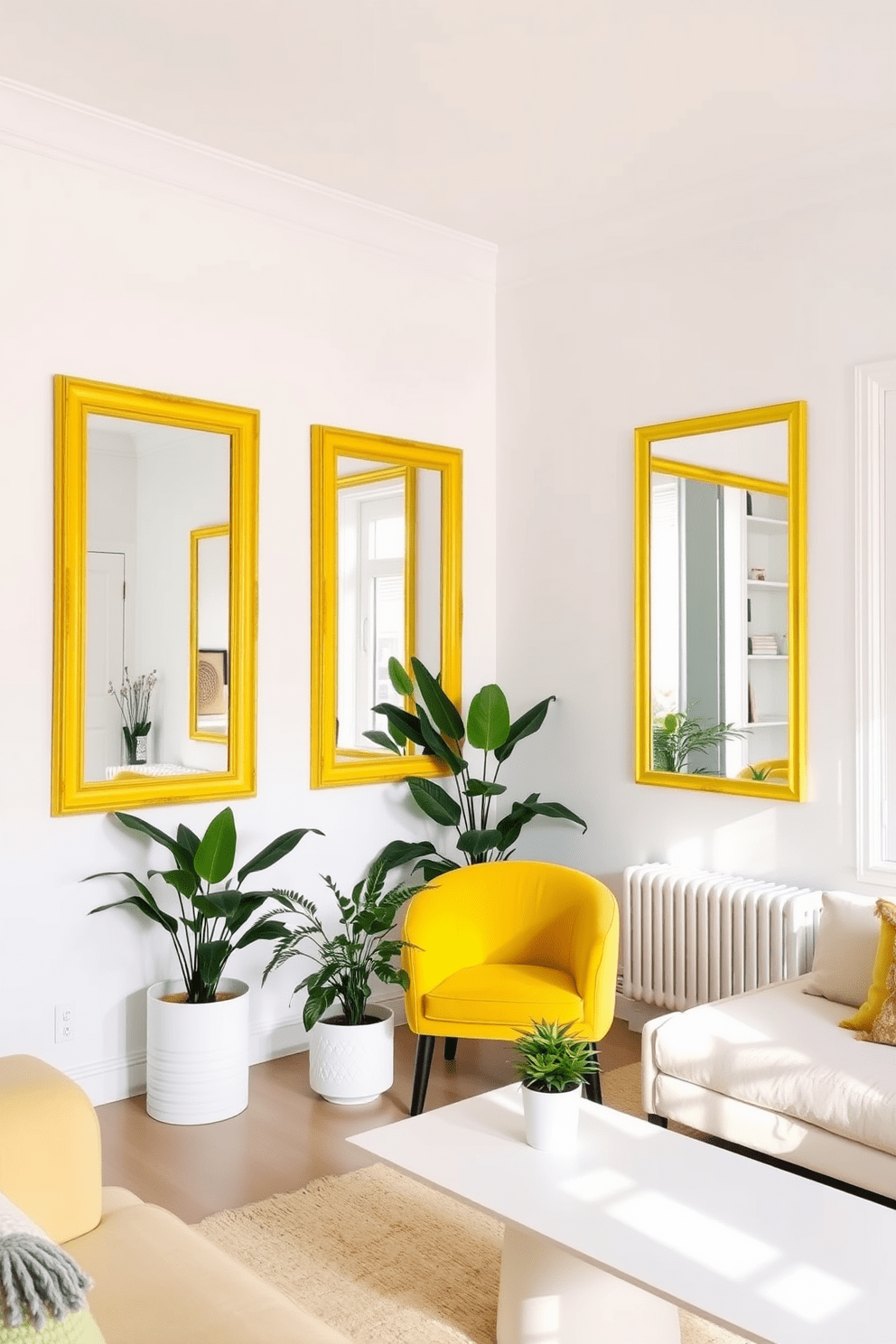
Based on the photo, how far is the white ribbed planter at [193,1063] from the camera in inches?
131

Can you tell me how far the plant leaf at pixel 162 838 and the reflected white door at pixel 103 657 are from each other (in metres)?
0.18

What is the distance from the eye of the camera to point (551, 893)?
359 centimetres

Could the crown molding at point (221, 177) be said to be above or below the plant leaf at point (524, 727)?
above

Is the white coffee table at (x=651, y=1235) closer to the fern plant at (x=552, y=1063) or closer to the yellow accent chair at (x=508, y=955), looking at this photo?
the fern plant at (x=552, y=1063)

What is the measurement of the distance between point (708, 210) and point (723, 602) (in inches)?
53.1

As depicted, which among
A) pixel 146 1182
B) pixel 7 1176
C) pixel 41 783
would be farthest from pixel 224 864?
pixel 7 1176

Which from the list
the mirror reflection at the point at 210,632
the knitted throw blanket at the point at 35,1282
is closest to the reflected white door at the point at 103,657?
the mirror reflection at the point at 210,632

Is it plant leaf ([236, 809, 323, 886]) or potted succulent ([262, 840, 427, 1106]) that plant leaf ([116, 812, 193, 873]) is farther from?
potted succulent ([262, 840, 427, 1106])

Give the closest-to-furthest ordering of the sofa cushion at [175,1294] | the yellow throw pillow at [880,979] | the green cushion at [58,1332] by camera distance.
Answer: the green cushion at [58,1332] → the sofa cushion at [175,1294] → the yellow throw pillow at [880,979]

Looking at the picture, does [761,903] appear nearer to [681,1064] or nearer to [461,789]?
[681,1064]

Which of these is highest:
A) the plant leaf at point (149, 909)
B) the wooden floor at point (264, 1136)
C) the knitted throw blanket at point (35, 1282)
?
the knitted throw blanket at point (35, 1282)

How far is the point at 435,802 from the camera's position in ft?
13.6

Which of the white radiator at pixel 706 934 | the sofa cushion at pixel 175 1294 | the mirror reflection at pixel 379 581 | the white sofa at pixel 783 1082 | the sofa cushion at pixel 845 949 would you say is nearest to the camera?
the sofa cushion at pixel 175 1294

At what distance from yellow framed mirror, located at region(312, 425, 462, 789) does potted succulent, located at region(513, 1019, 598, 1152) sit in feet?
6.26
